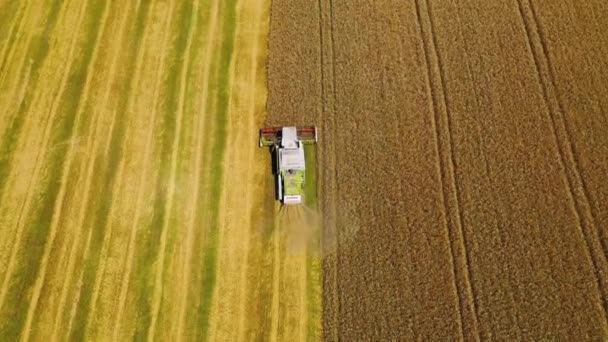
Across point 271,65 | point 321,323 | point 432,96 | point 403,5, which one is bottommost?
point 321,323

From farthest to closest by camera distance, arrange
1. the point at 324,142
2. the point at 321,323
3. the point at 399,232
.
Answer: the point at 324,142 → the point at 399,232 → the point at 321,323

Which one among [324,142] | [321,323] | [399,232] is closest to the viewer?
[321,323]

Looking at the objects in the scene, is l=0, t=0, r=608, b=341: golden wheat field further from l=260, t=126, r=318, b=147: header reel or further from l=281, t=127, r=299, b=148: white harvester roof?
l=281, t=127, r=299, b=148: white harvester roof

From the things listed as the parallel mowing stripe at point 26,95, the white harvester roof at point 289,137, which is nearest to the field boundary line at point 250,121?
the white harvester roof at point 289,137

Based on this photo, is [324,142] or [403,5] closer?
[324,142]

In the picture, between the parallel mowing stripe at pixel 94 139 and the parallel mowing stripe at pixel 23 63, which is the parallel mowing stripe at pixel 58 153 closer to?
the parallel mowing stripe at pixel 94 139

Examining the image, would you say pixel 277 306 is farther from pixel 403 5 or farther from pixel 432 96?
pixel 403 5

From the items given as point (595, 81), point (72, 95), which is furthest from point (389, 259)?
point (72, 95)
